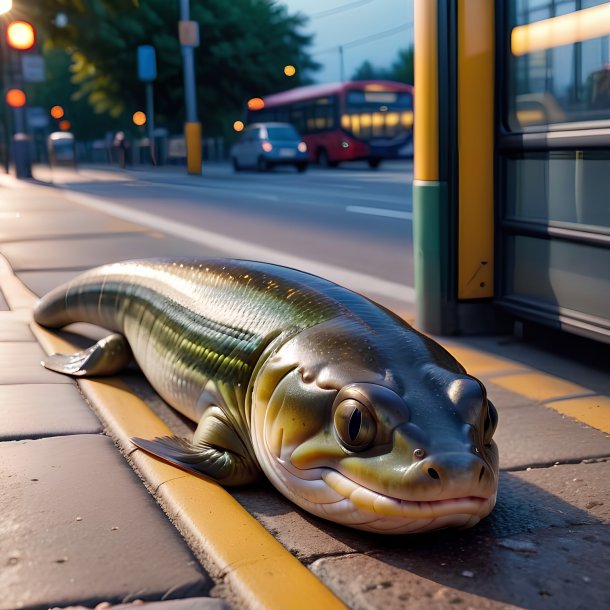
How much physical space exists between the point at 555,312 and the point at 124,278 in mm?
1898

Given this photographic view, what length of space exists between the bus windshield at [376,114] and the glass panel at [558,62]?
27.1 meters

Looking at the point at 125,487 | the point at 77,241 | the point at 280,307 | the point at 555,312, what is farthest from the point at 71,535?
the point at 77,241

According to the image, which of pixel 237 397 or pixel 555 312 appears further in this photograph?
pixel 555 312

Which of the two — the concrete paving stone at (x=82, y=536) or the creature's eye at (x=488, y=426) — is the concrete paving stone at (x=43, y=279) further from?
the creature's eye at (x=488, y=426)

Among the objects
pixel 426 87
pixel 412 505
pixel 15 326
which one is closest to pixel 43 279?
pixel 15 326

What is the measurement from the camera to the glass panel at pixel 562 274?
3.76m

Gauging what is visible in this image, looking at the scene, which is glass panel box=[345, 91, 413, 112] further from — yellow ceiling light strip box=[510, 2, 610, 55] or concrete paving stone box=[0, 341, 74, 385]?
concrete paving stone box=[0, 341, 74, 385]

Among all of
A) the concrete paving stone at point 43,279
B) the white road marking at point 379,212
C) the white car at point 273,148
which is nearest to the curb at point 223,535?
the concrete paving stone at point 43,279

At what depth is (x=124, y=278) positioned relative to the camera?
394cm

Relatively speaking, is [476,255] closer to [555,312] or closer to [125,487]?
[555,312]

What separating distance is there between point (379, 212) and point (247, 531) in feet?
34.1

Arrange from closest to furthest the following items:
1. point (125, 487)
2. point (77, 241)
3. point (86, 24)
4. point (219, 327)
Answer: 1. point (125, 487)
2. point (219, 327)
3. point (77, 241)
4. point (86, 24)

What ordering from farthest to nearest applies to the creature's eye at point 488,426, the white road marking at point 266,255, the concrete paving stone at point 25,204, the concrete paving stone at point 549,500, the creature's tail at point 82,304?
the concrete paving stone at point 25,204 < the white road marking at point 266,255 < the creature's tail at point 82,304 < the concrete paving stone at point 549,500 < the creature's eye at point 488,426

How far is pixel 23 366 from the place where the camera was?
4004 mm
